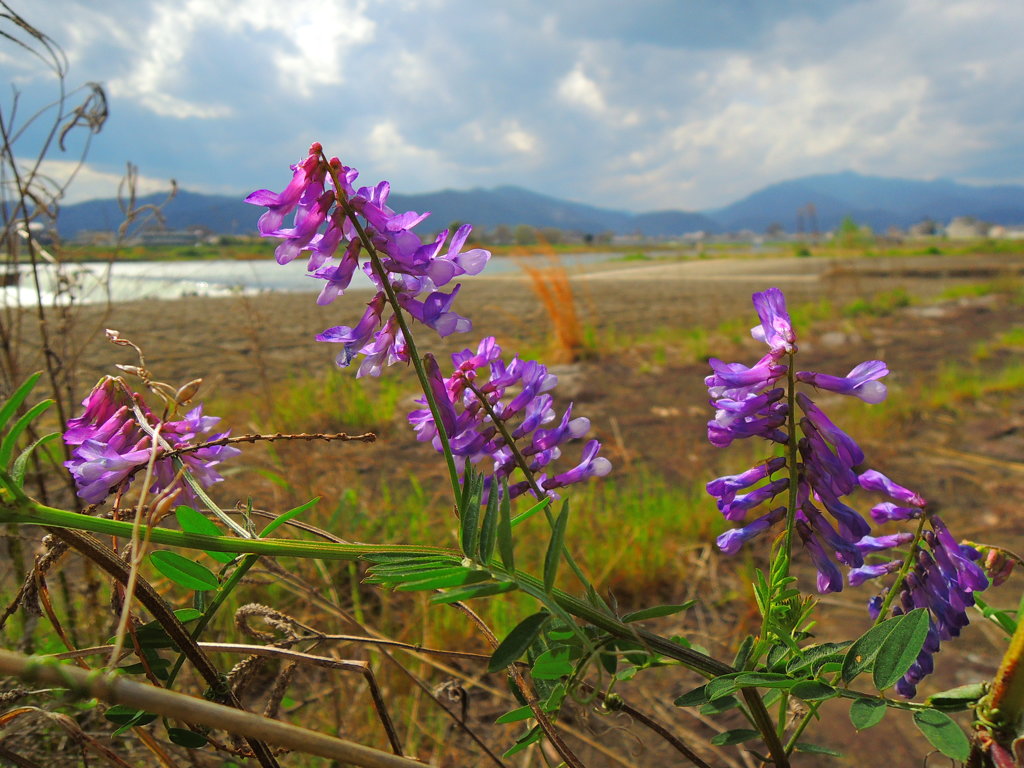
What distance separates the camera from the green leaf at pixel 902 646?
23.0 inches

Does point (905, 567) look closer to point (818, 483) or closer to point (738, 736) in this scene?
point (818, 483)

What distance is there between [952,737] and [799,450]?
263 millimetres

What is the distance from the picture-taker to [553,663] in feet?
1.82

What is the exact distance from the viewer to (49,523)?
1.46ft

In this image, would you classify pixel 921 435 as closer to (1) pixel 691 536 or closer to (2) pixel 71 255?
(1) pixel 691 536

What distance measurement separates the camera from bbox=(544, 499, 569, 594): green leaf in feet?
1.71

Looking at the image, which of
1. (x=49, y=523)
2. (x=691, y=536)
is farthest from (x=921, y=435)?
(x=49, y=523)

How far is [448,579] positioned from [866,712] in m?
0.39

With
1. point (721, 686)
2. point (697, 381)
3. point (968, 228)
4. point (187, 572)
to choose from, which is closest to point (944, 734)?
point (721, 686)

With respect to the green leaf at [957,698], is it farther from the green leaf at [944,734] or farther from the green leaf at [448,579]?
the green leaf at [448,579]

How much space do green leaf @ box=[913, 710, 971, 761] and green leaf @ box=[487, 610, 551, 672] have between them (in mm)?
309

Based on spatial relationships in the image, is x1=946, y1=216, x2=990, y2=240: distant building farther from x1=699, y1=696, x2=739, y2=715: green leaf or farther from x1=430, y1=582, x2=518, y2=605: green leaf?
x1=430, y1=582, x2=518, y2=605: green leaf

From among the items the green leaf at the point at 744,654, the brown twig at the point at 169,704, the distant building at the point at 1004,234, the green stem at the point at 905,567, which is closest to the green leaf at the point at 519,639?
the brown twig at the point at 169,704

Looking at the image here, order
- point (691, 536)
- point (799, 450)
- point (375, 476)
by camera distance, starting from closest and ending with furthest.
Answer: point (799, 450)
point (691, 536)
point (375, 476)
